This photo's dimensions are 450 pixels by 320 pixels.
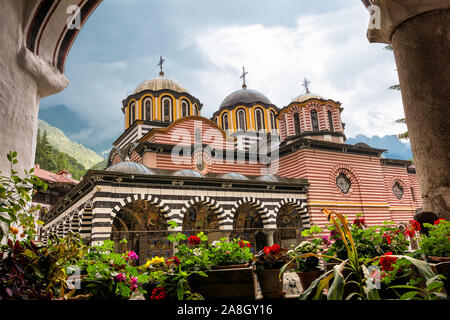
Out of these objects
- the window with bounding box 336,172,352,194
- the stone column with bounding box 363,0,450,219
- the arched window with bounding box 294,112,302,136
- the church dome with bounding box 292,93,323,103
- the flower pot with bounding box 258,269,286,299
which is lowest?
the flower pot with bounding box 258,269,286,299

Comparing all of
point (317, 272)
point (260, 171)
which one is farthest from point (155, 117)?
point (317, 272)

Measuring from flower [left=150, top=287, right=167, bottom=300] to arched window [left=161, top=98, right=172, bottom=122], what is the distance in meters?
19.0

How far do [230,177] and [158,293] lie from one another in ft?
43.3

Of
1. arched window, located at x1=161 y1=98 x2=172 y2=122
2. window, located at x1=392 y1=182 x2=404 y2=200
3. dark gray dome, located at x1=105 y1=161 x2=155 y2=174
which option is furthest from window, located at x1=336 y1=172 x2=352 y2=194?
arched window, located at x1=161 y1=98 x2=172 y2=122

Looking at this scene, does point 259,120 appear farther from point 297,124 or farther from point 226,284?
point 226,284

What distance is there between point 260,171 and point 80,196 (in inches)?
406

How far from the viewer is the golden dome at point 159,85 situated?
21453 millimetres

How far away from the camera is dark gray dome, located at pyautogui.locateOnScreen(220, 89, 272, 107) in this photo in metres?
23.6

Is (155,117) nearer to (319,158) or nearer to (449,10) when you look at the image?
(319,158)

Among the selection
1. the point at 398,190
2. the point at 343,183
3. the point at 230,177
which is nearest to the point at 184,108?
the point at 230,177

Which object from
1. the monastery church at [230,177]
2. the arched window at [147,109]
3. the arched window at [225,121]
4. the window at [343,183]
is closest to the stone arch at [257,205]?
the monastery church at [230,177]

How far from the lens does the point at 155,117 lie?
2067cm

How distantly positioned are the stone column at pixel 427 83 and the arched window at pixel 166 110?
18.7m

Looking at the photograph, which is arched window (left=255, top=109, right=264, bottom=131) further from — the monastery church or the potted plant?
the potted plant
